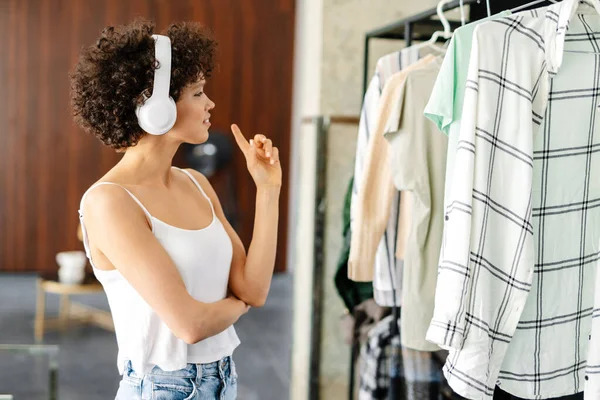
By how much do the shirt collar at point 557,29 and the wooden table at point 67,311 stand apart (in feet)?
12.5

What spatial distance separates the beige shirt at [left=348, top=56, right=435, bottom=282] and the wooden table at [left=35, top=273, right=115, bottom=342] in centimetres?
286

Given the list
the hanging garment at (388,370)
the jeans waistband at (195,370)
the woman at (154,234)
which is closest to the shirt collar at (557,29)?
the woman at (154,234)

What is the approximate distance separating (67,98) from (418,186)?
5091 millimetres

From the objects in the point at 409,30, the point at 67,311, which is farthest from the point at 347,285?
the point at 67,311

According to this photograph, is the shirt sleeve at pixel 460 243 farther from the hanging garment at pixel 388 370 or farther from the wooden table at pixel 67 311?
the wooden table at pixel 67 311

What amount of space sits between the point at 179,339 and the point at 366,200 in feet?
3.49

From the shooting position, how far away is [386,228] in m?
2.40

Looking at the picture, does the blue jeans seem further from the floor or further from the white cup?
the white cup

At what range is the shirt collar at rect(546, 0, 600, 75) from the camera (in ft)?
5.07

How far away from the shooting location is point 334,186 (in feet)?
10.6

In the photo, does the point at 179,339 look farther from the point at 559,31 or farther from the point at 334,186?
the point at 334,186

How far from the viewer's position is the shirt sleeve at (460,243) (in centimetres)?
154

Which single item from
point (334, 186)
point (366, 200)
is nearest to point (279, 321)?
point (334, 186)

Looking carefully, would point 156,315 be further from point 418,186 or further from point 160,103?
point 418,186
